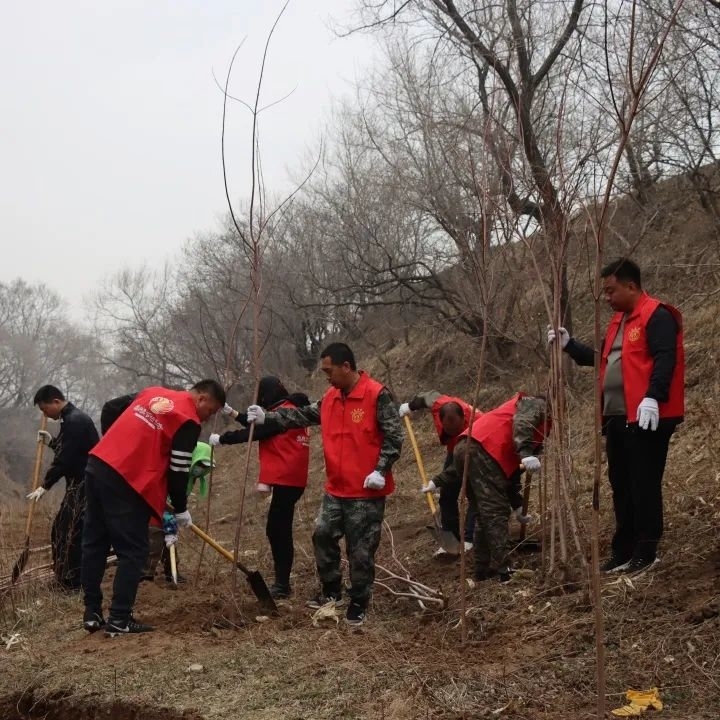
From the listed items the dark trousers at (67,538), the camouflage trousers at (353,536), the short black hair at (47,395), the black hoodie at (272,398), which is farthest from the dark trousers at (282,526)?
the short black hair at (47,395)

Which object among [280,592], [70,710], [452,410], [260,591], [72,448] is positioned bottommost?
[70,710]

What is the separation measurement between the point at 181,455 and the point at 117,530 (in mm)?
554

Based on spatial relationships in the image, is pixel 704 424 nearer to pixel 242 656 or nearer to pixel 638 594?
pixel 638 594

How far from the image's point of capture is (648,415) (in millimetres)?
4531

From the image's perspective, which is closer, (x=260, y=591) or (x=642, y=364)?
(x=642, y=364)

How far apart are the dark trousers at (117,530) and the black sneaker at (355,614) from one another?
1.23 meters

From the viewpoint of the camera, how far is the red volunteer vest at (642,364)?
4.73 meters

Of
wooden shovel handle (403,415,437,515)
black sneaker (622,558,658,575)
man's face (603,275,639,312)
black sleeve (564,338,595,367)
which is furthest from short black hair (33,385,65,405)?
black sneaker (622,558,658,575)

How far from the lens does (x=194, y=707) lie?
12.8ft

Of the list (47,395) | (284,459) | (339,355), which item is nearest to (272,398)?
(284,459)

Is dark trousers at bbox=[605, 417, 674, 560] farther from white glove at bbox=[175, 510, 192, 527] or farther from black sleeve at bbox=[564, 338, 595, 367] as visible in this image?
white glove at bbox=[175, 510, 192, 527]

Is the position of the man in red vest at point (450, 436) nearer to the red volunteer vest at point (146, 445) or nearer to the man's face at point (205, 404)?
the man's face at point (205, 404)

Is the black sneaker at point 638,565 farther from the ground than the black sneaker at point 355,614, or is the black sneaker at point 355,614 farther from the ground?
the black sneaker at point 638,565

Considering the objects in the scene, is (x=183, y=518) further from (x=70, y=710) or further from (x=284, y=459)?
(x=70, y=710)
